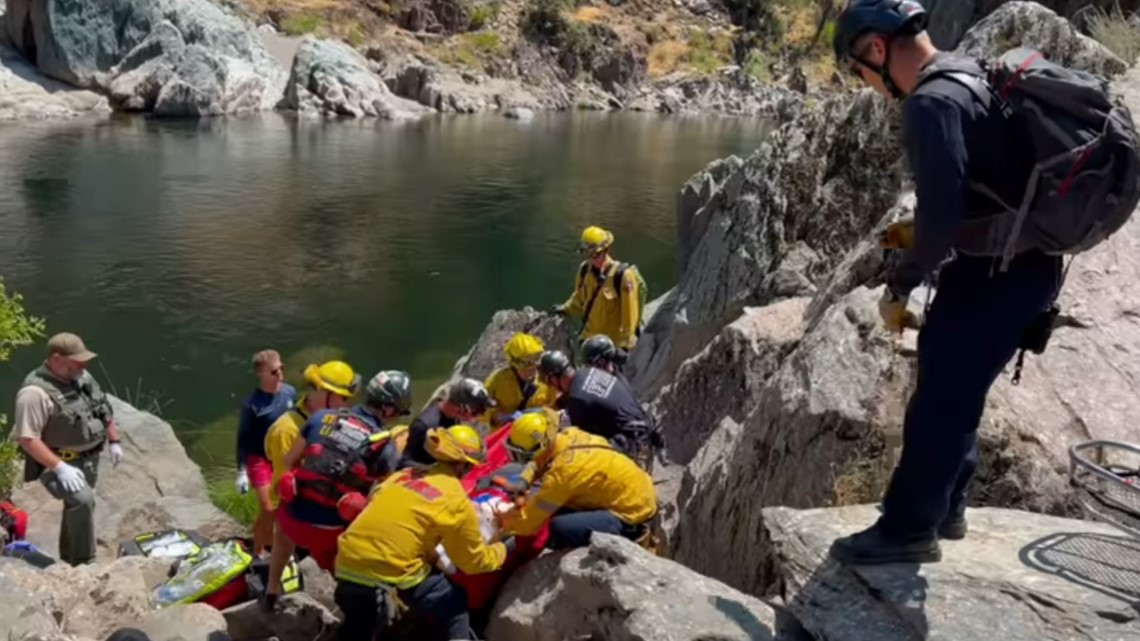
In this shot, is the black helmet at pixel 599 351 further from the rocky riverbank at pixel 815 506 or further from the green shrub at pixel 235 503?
the green shrub at pixel 235 503

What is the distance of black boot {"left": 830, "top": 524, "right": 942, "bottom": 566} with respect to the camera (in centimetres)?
421

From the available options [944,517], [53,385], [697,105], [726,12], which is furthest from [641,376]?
[726,12]

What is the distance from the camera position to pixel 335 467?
22.8 feet

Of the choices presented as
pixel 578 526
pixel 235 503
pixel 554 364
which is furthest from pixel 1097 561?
pixel 235 503

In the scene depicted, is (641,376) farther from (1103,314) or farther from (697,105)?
(697,105)

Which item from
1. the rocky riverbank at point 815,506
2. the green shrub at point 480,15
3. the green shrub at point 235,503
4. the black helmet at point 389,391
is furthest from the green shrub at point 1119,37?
the green shrub at point 480,15

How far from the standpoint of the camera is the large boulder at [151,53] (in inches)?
2285

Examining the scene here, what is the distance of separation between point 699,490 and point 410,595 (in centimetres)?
225

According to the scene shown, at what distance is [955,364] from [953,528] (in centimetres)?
96

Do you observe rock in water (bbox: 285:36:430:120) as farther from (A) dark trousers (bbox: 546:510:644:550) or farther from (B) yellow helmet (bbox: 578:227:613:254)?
(A) dark trousers (bbox: 546:510:644:550)

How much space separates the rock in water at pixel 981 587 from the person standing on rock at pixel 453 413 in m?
Result: 3.70

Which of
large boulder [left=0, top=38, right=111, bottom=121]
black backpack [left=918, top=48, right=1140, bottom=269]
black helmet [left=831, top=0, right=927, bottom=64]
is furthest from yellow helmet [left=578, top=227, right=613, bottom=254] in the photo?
large boulder [left=0, top=38, right=111, bottom=121]

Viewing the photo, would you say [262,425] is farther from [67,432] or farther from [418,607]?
[418,607]

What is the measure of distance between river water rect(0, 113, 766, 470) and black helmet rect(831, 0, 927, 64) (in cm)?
1313
